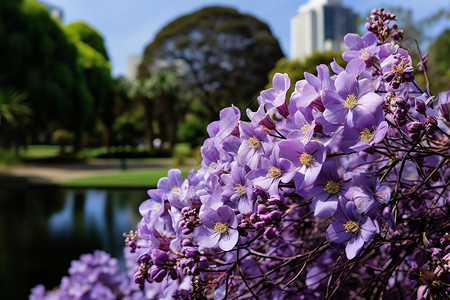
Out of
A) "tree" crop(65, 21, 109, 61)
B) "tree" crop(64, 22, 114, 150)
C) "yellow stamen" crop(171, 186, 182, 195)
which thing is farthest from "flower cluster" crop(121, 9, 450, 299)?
"tree" crop(65, 21, 109, 61)

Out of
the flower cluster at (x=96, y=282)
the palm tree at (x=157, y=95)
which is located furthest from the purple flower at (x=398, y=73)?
the palm tree at (x=157, y=95)

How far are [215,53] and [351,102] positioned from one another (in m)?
39.6

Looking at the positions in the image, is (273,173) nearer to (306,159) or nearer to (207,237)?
(306,159)

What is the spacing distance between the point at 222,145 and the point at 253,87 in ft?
124

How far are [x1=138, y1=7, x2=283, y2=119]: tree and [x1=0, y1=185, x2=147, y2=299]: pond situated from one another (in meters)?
25.2

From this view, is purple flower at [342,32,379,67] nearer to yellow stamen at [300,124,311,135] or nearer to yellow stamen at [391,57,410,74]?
yellow stamen at [391,57,410,74]

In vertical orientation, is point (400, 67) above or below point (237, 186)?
above

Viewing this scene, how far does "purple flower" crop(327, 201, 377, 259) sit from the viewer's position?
772mm

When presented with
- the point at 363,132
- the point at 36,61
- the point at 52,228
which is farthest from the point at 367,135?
the point at 36,61

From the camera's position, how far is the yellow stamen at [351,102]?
2.64 ft

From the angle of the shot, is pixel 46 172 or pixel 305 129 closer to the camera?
pixel 305 129

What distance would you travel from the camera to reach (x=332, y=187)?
80 cm

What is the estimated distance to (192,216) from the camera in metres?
0.93

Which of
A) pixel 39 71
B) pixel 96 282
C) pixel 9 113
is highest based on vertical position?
pixel 39 71
